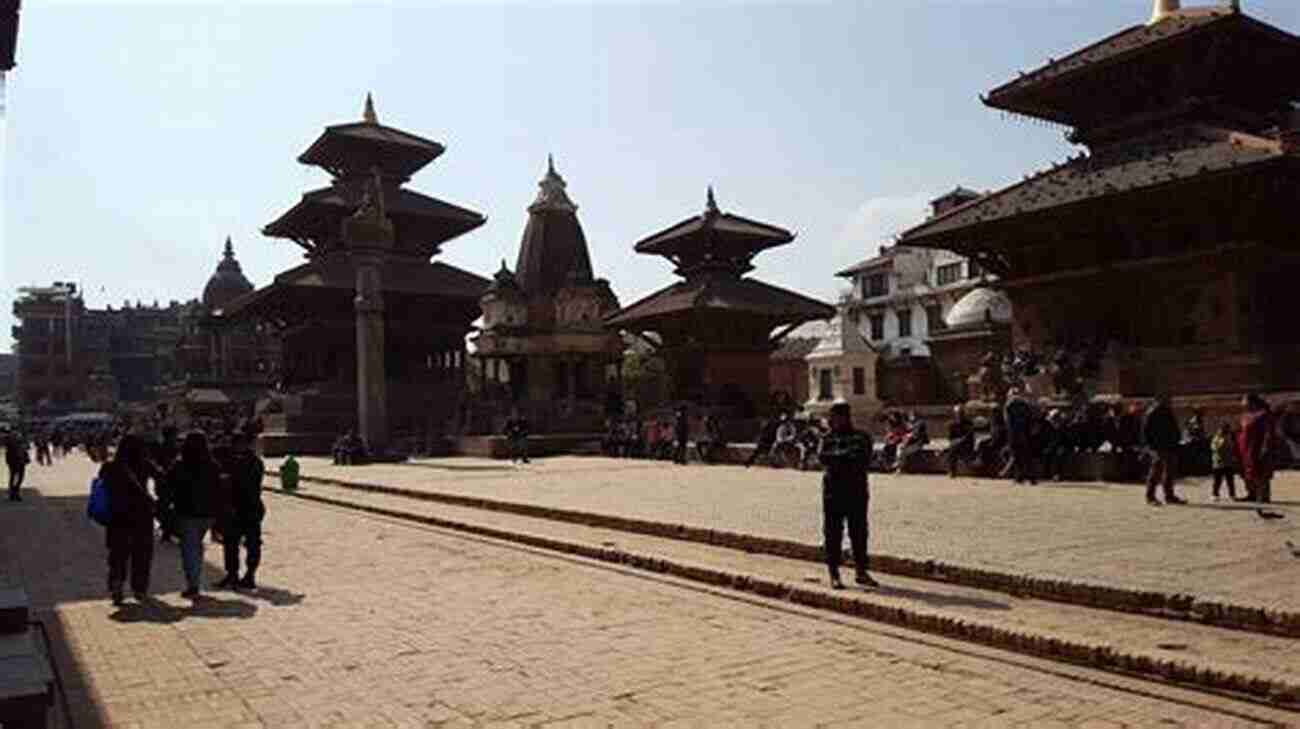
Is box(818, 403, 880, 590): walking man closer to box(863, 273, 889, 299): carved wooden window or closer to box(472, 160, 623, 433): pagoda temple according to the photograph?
box(472, 160, 623, 433): pagoda temple

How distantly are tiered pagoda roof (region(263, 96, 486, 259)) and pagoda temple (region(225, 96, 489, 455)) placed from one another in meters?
0.07

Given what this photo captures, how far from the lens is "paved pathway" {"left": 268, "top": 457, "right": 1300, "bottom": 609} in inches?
331

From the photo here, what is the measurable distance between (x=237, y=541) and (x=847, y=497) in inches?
252

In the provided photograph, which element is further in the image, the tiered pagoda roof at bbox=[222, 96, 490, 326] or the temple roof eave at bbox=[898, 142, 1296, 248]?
the tiered pagoda roof at bbox=[222, 96, 490, 326]

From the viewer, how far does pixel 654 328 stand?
145ft

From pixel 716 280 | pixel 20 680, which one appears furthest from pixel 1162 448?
pixel 716 280

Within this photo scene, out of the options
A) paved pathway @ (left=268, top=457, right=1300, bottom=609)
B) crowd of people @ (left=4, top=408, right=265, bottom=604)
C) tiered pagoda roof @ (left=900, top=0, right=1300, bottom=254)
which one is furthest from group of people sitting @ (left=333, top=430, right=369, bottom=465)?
crowd of people @ (left=4, top=408, right=265, bottom=604)

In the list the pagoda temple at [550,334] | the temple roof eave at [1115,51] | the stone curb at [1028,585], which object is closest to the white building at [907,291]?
the pagoda temple at [550,334]

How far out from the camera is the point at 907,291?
76438 millimetres

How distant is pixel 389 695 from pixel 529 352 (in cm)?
4913

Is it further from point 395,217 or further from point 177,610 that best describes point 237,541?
point 395,217

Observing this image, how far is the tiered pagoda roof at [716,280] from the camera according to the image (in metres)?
42.0

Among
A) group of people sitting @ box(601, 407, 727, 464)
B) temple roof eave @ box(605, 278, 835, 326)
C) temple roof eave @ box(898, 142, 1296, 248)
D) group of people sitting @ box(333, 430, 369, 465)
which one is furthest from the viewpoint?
temple roof eave @ box(605, 278, 835, 326)

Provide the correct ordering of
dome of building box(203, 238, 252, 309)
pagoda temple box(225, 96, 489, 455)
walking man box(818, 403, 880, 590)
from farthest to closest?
dome of building box(203, 238, 252, 309) → pagoda temple box(225, 96, 489, 455) → walking man box(818, 403, 880, 590)
